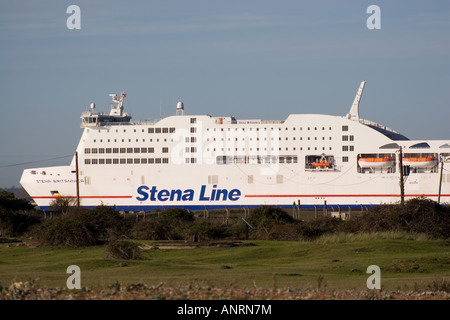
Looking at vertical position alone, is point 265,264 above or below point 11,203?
above

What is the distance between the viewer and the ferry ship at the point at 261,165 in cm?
6025

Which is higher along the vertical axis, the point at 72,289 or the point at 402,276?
the point at 72,289

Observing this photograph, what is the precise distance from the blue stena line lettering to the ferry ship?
0.08 m

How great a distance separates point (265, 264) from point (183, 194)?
138 ft

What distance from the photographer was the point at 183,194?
204 feet

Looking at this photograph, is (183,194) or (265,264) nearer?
(265,264)

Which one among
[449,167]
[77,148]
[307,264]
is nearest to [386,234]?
[307,264]

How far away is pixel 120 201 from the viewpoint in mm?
62875

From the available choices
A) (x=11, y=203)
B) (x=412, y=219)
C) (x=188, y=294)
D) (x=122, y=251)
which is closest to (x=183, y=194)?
(x=11, y=203)

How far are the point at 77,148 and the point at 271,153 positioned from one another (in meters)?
18.0

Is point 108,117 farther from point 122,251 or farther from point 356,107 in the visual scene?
point 122,251

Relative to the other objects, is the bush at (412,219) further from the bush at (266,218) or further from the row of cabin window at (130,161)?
the row of cabin window at (130,161)

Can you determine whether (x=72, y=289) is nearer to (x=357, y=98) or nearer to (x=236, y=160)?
(x=236, y=160)

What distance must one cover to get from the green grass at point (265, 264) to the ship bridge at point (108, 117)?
39.1 metres
